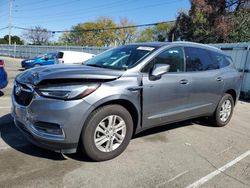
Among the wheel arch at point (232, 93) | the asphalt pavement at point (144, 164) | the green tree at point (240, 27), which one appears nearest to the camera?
the asphalt pavement at point (144, 164)

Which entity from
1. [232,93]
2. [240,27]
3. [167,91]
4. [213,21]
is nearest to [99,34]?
[213,21]

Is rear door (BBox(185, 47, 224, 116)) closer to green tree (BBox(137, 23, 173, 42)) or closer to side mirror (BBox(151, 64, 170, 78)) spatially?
side mirror (BBox(151, 64, 170, 78))

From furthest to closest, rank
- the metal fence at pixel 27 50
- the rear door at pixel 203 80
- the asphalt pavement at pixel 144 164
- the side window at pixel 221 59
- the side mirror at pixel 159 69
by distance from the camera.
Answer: the metal fence at pixel 27 50 < the side window at pixel 221 59 < the rear door at pixel 203 80 < the side mirror at pixel 159 69 < the asphalt pavement at pixel 144 164

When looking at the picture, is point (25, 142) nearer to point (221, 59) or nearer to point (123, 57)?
point (123, 57)

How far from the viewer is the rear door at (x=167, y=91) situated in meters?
4.52

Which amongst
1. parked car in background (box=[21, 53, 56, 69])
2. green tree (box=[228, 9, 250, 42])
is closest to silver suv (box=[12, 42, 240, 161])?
parked car in background (box=[21, 53, 56, 69])

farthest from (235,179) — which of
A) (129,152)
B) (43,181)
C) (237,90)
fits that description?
(237,90)

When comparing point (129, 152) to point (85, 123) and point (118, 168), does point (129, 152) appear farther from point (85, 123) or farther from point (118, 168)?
point (85, 123)

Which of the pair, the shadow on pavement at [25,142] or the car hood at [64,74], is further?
the shadow on pavement at [25,142]

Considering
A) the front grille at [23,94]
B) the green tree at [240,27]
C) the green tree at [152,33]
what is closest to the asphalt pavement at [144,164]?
the front grille at [23,94]

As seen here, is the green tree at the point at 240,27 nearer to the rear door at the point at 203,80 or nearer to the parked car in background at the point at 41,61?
the parked car in background at the point at 41,61

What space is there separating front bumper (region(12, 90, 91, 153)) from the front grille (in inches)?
3.9

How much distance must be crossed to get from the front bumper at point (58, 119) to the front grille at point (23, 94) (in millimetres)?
100

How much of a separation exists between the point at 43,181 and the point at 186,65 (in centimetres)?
316
